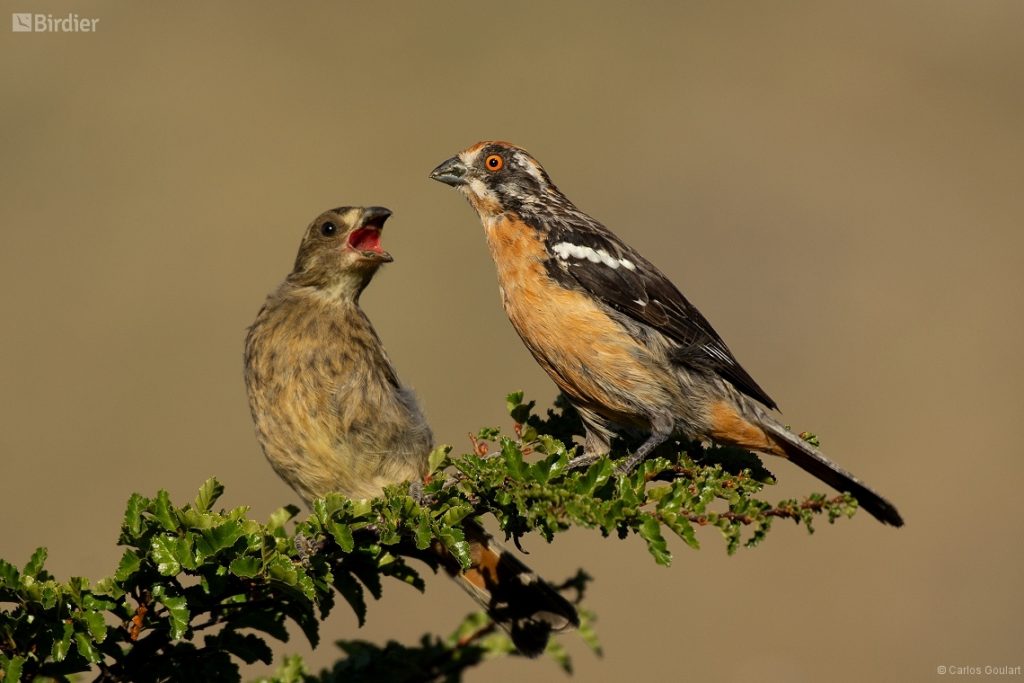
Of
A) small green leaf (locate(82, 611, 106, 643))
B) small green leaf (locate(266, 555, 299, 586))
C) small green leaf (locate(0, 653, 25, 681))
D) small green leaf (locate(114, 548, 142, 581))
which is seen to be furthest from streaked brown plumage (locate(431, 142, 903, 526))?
small green leaf (locate(0, 653, 25, 681))

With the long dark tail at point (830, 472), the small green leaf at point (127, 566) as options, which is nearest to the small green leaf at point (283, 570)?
the small green leaf at point (127, 566)

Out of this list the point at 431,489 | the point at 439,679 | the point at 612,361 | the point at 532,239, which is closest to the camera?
the point at 431,489

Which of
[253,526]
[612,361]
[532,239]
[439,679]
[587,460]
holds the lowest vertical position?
[439,679]

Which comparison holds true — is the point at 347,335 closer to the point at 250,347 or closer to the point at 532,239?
the point at 250,347

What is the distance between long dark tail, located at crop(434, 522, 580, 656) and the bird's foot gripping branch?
16.1 inches

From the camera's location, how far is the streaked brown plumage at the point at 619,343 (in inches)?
211

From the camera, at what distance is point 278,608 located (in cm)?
390

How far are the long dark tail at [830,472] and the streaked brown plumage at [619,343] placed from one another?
0.04ft

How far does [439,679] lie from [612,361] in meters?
1.72

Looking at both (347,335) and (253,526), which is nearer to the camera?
(253,526)

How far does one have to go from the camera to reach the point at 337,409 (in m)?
5.48

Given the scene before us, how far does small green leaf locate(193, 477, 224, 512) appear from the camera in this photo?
12.2ft

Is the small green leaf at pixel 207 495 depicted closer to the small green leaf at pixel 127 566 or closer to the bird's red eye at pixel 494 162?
the small green leaf at pixel 127 566

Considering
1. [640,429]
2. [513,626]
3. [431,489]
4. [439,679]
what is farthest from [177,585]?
[640,429]
